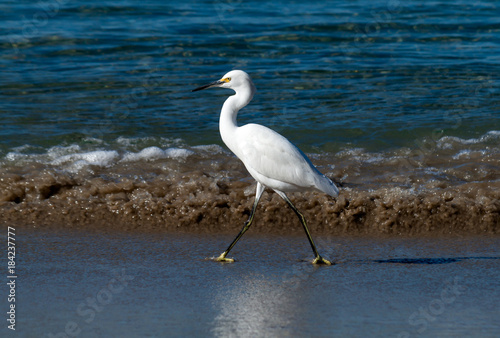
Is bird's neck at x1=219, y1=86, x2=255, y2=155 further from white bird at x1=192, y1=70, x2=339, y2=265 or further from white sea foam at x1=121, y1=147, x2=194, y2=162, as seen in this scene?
white sea foam at x1=121, y1=147, x2=194, y2=162

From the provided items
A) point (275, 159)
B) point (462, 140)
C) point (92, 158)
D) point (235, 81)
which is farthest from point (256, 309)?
point (462, 140)

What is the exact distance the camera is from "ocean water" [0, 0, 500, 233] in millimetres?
5273

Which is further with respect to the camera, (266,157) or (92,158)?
(92,158)

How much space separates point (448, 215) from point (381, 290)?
151cm

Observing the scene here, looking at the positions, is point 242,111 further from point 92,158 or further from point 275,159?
point 275,159

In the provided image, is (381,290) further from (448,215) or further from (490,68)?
(490,68)

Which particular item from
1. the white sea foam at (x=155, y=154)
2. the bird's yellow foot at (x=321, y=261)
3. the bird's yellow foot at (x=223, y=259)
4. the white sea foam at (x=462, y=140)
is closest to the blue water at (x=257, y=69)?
the white sea foam at (x=462, y=140)

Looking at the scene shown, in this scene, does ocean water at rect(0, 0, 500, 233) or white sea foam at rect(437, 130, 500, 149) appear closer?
ocean water at rect(0, 0, 500, 233)

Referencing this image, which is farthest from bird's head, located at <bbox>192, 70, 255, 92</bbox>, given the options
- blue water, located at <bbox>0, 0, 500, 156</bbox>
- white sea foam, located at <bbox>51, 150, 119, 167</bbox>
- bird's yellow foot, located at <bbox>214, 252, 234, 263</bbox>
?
blue water, located at <bbox>0, 0, 500, 156</bbox>

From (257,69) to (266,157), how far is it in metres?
A: 5.77

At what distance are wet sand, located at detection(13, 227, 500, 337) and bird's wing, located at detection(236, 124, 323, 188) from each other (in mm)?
538

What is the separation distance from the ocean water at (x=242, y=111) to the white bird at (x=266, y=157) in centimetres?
71

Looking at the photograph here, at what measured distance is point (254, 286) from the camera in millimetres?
3967

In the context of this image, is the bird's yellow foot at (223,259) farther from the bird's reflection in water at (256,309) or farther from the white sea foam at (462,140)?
the white sea foam at (462,140)
